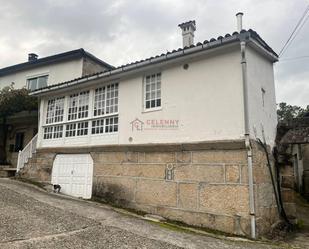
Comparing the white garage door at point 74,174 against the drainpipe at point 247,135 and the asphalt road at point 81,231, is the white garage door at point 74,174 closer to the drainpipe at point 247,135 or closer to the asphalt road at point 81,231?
the asphalt road at point 81,231

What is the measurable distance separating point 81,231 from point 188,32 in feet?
26.2

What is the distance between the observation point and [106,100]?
10.5 meters

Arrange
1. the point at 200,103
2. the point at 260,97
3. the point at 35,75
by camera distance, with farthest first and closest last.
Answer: the point at 35,75, the point at 260,97, the point at 200,103

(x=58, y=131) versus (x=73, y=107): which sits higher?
(x=73, y=107)

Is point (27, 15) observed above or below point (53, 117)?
above

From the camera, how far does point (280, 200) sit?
8547mm

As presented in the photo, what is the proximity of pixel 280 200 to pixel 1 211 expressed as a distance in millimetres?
7801

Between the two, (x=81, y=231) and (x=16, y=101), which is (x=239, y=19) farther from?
(x=16, y=101)

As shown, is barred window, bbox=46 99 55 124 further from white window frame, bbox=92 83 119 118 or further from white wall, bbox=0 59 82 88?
white wall, bbox=0 59 82 88

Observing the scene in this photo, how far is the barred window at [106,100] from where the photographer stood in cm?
1027

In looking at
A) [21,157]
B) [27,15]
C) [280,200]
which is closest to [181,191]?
[280,200]

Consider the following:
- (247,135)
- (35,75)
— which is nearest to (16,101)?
(35,75)

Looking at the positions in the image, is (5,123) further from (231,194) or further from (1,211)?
(231,194)

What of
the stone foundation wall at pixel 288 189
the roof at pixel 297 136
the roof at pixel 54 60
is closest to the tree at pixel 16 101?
the roof at pixel 54 60
